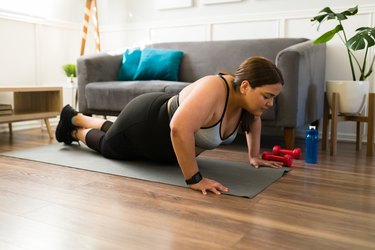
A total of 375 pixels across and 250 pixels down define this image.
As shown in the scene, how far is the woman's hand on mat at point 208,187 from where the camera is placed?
1.64 metres

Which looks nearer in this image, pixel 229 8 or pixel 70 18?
pixel 229 8

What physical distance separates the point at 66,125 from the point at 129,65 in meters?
1.05

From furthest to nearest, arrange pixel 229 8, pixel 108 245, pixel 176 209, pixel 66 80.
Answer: pixel 66 80
pixel 229 8
pixel 176 209
pixel 108 245

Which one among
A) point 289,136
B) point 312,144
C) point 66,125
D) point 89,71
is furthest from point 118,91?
point 312,144

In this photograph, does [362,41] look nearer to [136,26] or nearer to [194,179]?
[194,179]

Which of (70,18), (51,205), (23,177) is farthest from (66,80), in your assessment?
(51,205)

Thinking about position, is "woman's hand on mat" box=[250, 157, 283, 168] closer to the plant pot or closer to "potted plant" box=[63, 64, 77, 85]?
the plant pot

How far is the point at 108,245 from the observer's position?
1.13m

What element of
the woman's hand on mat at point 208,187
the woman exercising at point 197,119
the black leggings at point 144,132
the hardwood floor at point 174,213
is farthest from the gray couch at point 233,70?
the woman's hand on mat at point 208,187

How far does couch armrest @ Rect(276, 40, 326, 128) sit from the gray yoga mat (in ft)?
1.66

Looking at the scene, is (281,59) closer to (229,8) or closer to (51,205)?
(229,8)

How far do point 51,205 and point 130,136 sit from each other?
62 cm

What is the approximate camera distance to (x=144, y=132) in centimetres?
193

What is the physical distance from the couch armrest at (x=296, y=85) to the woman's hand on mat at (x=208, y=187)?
1007 millimetres
